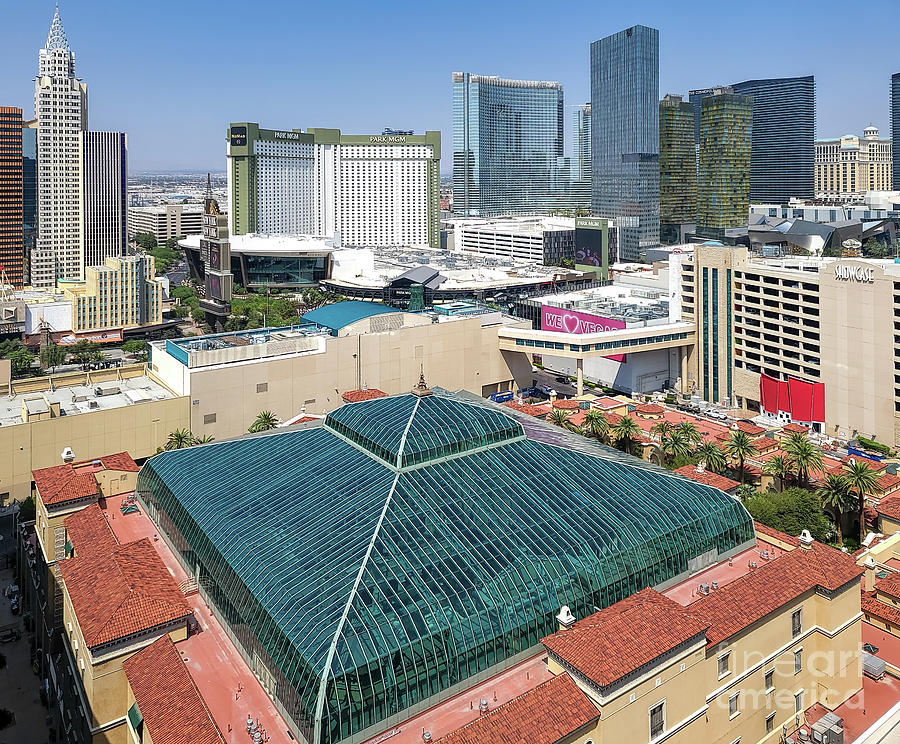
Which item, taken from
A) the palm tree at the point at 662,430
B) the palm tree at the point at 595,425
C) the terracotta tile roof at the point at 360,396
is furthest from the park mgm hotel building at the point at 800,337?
the terracotta tile roof at the point at 360,396

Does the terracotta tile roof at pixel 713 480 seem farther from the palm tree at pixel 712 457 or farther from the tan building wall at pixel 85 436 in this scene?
the tan building wall at pixel 85 436

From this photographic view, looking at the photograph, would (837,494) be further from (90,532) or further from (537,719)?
(90,532)

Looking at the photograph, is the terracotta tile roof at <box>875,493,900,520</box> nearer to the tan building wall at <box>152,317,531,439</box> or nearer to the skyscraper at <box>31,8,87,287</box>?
the tan building wall at <box>152,317,531,439</box>

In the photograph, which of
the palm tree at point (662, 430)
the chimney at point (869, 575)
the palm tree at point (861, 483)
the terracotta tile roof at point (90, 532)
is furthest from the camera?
the palm tree at point (662, 430)

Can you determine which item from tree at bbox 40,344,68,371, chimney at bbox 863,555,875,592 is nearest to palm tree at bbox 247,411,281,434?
chimney at bbox 863,555,875,592

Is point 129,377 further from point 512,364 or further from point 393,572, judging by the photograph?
point 393,572
